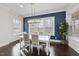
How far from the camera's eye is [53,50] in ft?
6.68

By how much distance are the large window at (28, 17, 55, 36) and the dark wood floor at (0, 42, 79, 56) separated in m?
0.30

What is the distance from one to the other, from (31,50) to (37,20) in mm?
687

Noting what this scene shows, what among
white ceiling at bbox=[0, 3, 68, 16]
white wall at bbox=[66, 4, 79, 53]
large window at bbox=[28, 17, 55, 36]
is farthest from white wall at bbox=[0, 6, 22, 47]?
white wall at bbox=[66, 4, 79, 53]

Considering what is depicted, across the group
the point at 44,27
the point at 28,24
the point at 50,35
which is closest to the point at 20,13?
the point at 28,24

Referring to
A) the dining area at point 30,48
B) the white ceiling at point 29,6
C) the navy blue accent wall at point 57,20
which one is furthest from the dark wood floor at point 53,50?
the white ceiling at point 29,6

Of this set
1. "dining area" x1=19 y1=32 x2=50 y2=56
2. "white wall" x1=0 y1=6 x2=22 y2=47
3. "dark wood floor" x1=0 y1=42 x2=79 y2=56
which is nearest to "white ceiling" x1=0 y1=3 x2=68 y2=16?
"white wall" x1=0 y1=6 x2=22 y2=47

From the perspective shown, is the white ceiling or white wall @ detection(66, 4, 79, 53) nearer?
the white ceiling

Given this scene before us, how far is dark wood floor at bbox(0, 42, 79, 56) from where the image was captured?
191 cm

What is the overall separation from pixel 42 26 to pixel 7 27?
0.73 metres

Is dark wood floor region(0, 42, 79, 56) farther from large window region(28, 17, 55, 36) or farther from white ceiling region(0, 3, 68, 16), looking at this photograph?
white ceiling region(0, 3, 68, 16)

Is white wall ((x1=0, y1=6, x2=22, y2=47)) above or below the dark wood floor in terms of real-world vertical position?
above

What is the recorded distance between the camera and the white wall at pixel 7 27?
193 centimetres

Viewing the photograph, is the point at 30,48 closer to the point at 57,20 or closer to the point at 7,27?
the point at 7,27

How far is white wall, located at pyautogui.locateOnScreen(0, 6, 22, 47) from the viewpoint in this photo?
1.93 m
